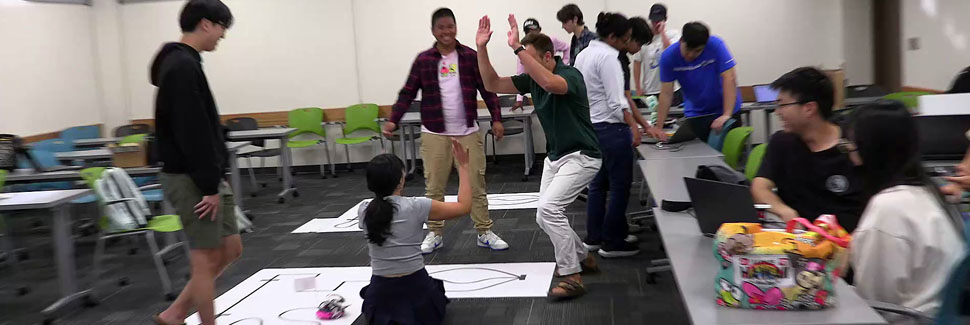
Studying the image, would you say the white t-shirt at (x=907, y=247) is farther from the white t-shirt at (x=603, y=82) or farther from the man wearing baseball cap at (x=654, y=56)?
the man wearing baseball cap at (x=654, y=56)

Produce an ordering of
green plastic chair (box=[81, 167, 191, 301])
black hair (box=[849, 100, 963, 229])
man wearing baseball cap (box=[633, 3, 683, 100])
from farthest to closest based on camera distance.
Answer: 1. man wearing baseball cap (box=[633, 3, 683, 100])
2. green plastic chair (box=[81, 167, 191, 301])
3. black hair (box=[849, 100, 963, 229])

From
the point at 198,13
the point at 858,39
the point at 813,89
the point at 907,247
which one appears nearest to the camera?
the point at 907,247

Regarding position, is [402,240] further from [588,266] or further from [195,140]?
[588,266]

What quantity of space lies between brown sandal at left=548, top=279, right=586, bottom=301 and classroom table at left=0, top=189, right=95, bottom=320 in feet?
8.68

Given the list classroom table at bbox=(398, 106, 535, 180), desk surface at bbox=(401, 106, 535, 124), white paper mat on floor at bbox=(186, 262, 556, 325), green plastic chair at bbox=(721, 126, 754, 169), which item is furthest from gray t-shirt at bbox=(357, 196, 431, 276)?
desk surface at bbox=(401, 106, 535, 124)

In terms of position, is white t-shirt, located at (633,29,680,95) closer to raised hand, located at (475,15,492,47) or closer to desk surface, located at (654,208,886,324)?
raised hand, located at (475,15,492,47)

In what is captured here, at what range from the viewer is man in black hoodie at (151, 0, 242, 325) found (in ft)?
9.64

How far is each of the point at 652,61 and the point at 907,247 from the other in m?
6.96

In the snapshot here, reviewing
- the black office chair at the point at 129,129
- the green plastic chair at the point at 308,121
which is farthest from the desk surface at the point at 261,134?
the black office chair at the point at 129,129

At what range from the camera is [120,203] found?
4.75 meters

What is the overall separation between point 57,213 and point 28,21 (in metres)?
5.54

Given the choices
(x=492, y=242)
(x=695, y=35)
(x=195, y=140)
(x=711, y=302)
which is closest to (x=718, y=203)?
(x=711, y=302)

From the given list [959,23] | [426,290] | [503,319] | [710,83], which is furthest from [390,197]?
[959,23]

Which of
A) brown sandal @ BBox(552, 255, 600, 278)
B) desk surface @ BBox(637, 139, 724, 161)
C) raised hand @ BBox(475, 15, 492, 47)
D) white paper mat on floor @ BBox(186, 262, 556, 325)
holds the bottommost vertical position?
white paper mat on floor @ BBox(186, 262, 556, 325)
